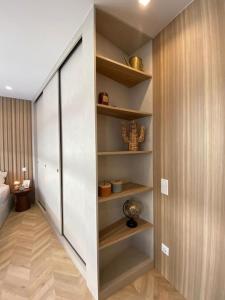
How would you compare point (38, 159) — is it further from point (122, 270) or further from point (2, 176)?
point (122, 270)

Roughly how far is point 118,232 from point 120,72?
1.60m

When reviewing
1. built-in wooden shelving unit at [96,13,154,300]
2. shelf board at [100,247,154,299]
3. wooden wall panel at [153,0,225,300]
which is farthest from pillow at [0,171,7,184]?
wooden wall panel at [153,0,225,300]

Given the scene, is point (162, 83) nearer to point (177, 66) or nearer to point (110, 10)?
point (177, 66)

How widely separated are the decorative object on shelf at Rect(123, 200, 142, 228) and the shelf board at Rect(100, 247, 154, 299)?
1.31 ft

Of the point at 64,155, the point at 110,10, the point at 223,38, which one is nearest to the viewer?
the point at 223,38

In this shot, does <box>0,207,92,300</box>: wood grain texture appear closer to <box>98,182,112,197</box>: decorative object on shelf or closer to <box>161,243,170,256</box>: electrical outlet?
<box>161,243,170,256</box>: electrical outlet

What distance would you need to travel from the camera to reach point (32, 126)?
3639 mm

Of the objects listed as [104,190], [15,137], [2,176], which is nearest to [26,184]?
[2,176]

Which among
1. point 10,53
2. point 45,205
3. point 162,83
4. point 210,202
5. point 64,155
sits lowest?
point 45,205

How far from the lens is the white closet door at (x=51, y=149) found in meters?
2.23

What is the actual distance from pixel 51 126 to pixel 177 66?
6.22 ft

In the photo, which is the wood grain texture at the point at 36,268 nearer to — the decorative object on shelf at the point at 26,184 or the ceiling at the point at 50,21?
the decorative object on shelf at the point at 26,184

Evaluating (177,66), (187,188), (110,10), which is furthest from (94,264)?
(110,10)

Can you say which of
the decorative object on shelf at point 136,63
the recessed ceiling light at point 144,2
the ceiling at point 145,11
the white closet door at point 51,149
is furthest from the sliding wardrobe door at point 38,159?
the recessed ceiling light at point 144,2
